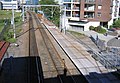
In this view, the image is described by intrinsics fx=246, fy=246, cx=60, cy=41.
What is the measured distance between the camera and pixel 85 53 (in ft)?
72.8

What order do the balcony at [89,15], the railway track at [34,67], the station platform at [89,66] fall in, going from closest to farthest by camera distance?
the railway track at [34,67], the station platform at [89,66], the balcony at [89,15]

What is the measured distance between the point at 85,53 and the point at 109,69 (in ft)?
16.8

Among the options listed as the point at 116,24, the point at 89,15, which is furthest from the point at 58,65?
the point at 116,24

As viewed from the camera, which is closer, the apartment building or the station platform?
the station platform

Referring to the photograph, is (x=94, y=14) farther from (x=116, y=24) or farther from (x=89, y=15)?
(x=116, y=24)

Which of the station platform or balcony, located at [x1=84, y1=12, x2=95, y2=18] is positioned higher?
balcony, located at [x1=84, y1=12, x2=95, y2=18]

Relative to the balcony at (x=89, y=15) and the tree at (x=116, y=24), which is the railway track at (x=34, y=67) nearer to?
the balcony at (x=89, y=15)

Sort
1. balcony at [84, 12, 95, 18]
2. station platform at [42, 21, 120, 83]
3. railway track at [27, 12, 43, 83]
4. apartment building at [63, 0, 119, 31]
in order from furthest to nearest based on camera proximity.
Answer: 1. balcony at [84, 12, 95, 18]
2. apartment building at [63, 0, 119, 31]
3. station platform at [42, 21, 120, 83]
4. railway track at [27, 12, 43, 83]

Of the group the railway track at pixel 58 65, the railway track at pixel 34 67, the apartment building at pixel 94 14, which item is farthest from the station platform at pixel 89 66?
the apartment building at pixel 94 14

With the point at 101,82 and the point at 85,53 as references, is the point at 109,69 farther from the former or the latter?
the point at 85,53

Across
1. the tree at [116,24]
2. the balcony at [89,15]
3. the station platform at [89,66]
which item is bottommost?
the station platform at [89,66]

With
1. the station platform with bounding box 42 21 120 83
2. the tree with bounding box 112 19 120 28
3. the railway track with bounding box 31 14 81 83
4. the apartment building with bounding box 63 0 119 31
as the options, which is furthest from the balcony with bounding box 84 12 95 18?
the station platform with bounding box 42 21 120 83

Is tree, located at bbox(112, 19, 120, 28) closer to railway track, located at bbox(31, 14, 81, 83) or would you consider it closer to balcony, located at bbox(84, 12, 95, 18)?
balcony, located at bbox(84, 12, 95, 18)

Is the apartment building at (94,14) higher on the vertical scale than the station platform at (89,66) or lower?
higher
